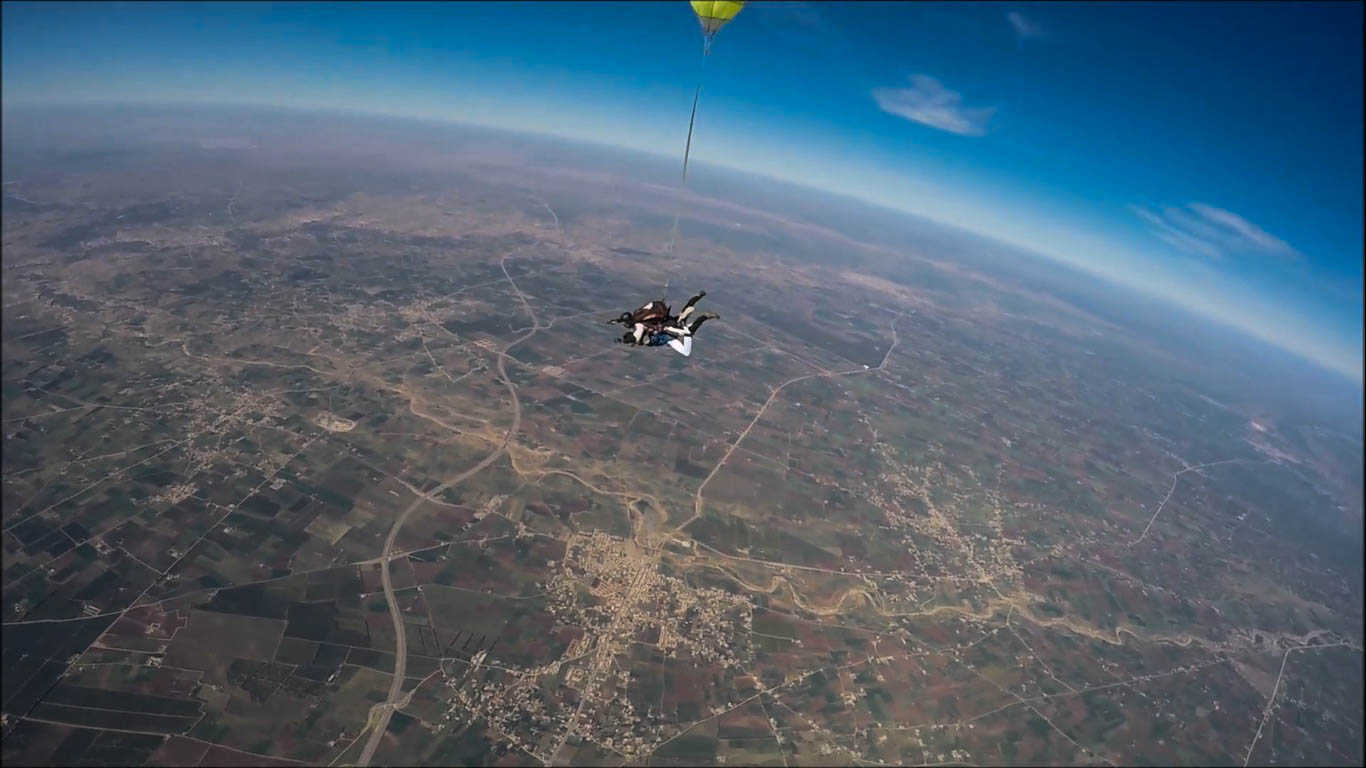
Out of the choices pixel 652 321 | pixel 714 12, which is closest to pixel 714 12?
pixel 714 12

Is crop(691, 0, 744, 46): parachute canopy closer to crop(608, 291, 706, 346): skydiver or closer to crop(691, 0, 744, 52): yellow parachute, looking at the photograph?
crop(691, 0, 744, 52): yellow parachute

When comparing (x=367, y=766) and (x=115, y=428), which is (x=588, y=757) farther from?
(x=115, y=428)

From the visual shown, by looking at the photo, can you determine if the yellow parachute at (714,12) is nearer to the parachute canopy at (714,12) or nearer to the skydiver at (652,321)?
the parachute canopy at (714,12)

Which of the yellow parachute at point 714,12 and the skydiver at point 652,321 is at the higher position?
the yellow parachute at point 714,12

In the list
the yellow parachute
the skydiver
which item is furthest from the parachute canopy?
the skydiver

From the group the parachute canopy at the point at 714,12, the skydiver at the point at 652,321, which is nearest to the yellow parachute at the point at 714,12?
the parachute canopy at the point at 714,12

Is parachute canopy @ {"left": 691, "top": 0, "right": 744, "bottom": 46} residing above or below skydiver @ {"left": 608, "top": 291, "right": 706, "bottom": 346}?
above

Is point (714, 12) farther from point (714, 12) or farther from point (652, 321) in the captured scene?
point (652, 321)
